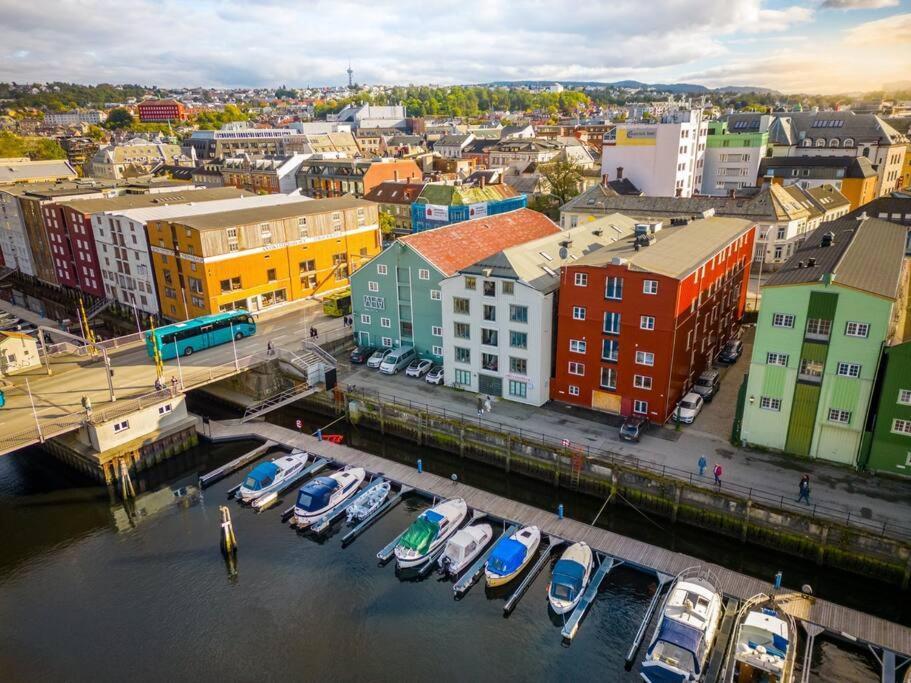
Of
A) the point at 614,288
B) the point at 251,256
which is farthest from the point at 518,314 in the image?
the point at 251,256

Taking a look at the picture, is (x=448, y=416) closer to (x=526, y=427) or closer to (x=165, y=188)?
(x=526, y=427)

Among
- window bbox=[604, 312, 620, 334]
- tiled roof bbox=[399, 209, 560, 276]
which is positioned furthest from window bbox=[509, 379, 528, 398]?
tiled roof bbox=[399, 209, 560, 276]

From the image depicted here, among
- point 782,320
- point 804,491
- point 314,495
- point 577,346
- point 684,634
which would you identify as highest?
point 782,320

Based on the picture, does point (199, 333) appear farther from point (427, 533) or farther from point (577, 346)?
point (577, 346)

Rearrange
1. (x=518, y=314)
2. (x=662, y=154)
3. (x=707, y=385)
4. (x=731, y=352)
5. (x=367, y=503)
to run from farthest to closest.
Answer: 1. (x=662, y=154)
2. (x=731, y=352)
3. (x=707, y=385)
4. (x=518, y=314)
5. (x=367, y=503)

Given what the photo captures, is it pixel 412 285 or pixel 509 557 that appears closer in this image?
pixel 509 557
